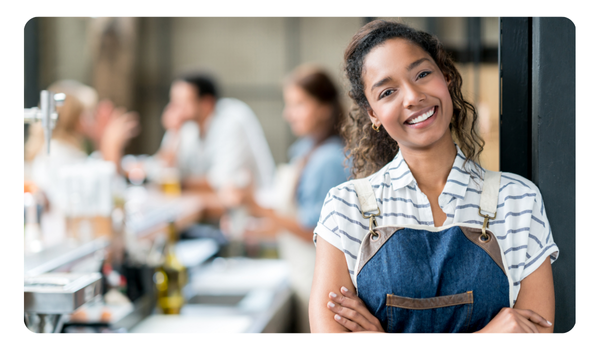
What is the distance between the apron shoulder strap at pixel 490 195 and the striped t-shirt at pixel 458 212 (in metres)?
0.01

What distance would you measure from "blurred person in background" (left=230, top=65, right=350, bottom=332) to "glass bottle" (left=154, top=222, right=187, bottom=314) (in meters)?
0.43

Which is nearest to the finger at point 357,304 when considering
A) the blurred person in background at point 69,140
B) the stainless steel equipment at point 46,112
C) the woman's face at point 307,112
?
the stainless steel equipment at point 46,112

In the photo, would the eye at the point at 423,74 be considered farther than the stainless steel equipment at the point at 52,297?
No

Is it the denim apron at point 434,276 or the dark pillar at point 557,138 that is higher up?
the dark pillar at point 557,138

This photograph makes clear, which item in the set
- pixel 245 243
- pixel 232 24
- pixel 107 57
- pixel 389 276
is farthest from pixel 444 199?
pixel 232 24

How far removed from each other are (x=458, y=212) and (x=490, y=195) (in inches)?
2.8

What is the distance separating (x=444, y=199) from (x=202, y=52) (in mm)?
5152

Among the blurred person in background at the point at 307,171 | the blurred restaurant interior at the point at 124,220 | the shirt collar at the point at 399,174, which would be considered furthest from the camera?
the blurred person in background at the point at 307,171

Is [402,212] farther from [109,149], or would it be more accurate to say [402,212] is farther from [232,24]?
[232,24]

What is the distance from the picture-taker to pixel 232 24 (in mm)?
5676

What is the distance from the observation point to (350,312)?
0.93m

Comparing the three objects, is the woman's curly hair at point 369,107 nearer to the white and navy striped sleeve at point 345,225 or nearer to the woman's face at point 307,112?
the white and navy striped sleeve at point 345,225

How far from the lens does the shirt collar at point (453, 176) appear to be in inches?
39.1
